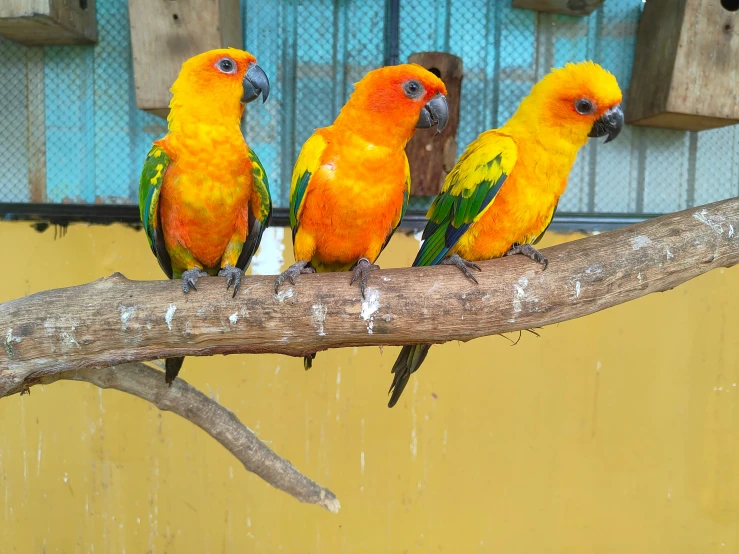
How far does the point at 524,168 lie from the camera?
176 centimetres

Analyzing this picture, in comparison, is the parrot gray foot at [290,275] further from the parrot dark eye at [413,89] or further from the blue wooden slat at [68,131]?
the blue wooden slat at [68,131]

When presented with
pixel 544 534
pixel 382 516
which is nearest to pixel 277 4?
pixel 382 516

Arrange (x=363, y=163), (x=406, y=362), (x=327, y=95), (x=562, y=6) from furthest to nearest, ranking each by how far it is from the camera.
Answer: (x=327, y=95), (x=562, y=6), (x=406, y=362), (x=363, y=163)

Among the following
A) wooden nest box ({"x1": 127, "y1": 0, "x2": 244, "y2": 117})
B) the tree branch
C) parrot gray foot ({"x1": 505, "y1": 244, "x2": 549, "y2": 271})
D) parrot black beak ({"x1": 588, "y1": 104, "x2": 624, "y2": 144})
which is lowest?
the tree branch

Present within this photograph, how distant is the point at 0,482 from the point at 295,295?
247 centimetres

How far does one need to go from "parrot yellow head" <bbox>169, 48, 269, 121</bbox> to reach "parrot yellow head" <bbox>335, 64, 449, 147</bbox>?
45 cm

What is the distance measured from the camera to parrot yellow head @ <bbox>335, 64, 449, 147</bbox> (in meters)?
1.69

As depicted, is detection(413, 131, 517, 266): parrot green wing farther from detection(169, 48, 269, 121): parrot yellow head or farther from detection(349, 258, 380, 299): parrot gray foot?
detection(169, 48, 269, 121): parrot yellow head

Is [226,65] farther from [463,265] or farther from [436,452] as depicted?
[436,452]

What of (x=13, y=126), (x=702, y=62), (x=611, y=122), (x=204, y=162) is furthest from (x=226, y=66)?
(x=702, y=62)

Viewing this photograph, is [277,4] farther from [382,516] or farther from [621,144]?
[382,516]

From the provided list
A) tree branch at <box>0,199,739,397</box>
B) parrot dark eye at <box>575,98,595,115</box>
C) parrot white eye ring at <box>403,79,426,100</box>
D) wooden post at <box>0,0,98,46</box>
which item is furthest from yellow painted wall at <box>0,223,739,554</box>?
wooden post at <box>0,0,98,46</box>

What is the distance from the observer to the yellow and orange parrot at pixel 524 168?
1.72 meters

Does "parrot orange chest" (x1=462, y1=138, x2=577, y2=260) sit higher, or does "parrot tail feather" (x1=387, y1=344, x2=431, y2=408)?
"parrot orange chest" (x1=462, y1=138, x2=577, y2=260)
